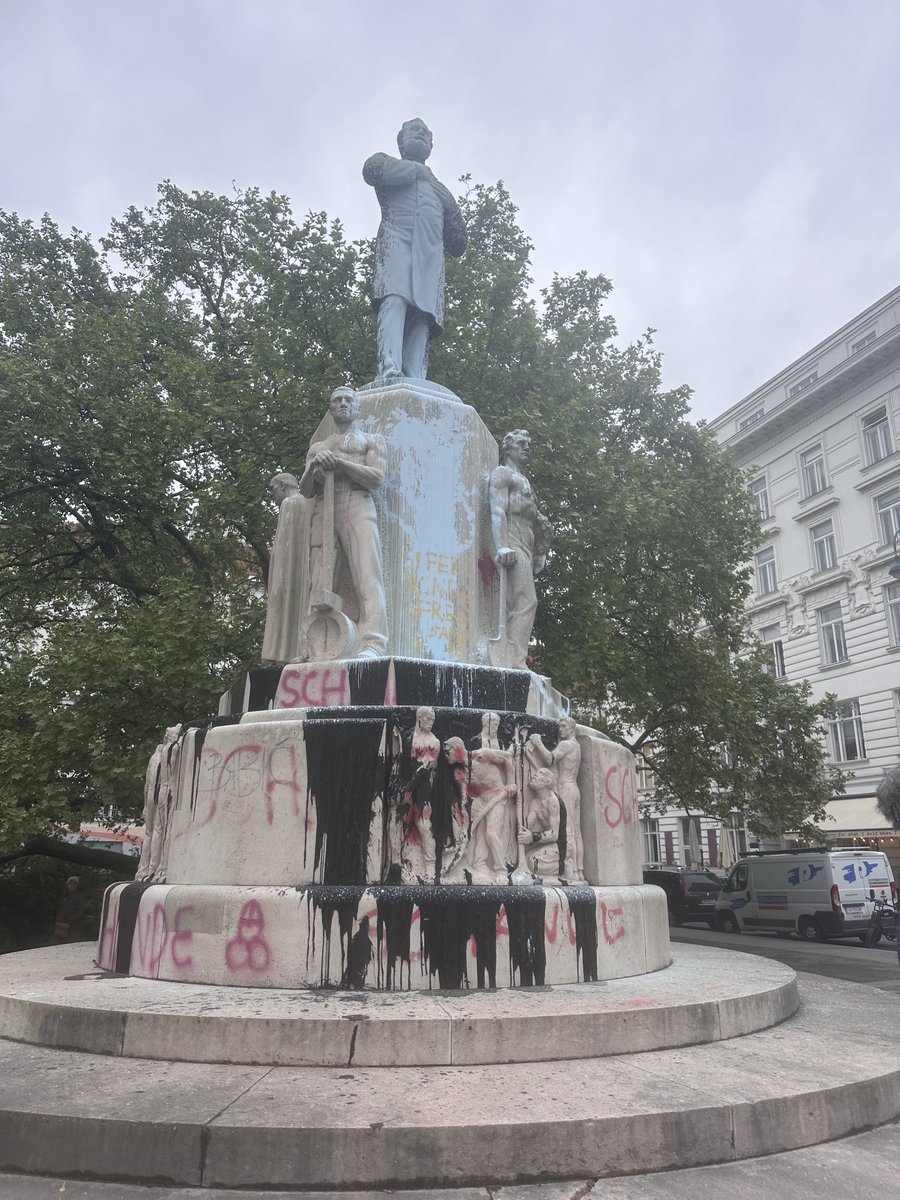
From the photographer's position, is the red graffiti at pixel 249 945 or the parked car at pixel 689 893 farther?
the parked car at pixel 689 893

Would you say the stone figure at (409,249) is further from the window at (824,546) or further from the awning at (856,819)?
the window at (824,546)

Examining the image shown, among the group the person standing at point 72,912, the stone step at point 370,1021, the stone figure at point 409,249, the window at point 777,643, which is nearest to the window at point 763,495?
the window at point 777,643

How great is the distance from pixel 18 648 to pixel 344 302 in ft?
35.3

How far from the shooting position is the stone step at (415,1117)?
3.33 meters

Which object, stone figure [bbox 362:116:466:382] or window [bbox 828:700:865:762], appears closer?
stone figure [bbox 362:116:466:382]

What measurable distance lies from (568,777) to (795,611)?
107ft

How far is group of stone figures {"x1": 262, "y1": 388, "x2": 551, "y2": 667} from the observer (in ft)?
24.6

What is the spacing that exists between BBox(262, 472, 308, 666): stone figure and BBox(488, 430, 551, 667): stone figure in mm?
1767

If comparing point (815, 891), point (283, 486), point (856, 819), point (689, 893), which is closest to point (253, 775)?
point (283, 486)

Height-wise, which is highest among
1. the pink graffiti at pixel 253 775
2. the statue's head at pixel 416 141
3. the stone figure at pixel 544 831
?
the statue's head at pixel 416 141

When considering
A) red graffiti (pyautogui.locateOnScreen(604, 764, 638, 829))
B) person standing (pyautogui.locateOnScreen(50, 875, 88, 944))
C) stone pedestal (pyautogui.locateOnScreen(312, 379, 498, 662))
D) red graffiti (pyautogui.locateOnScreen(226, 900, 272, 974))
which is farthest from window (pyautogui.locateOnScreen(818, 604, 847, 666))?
red graffiti (pyautogui.locateOnScreen(226, 900, 272, 974))

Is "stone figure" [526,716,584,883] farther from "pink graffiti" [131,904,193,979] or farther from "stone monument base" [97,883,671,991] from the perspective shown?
"pink graffiti" [131,904,193,979]

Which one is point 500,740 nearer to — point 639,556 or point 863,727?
point 639,556

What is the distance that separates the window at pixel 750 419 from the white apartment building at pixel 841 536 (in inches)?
4.4
